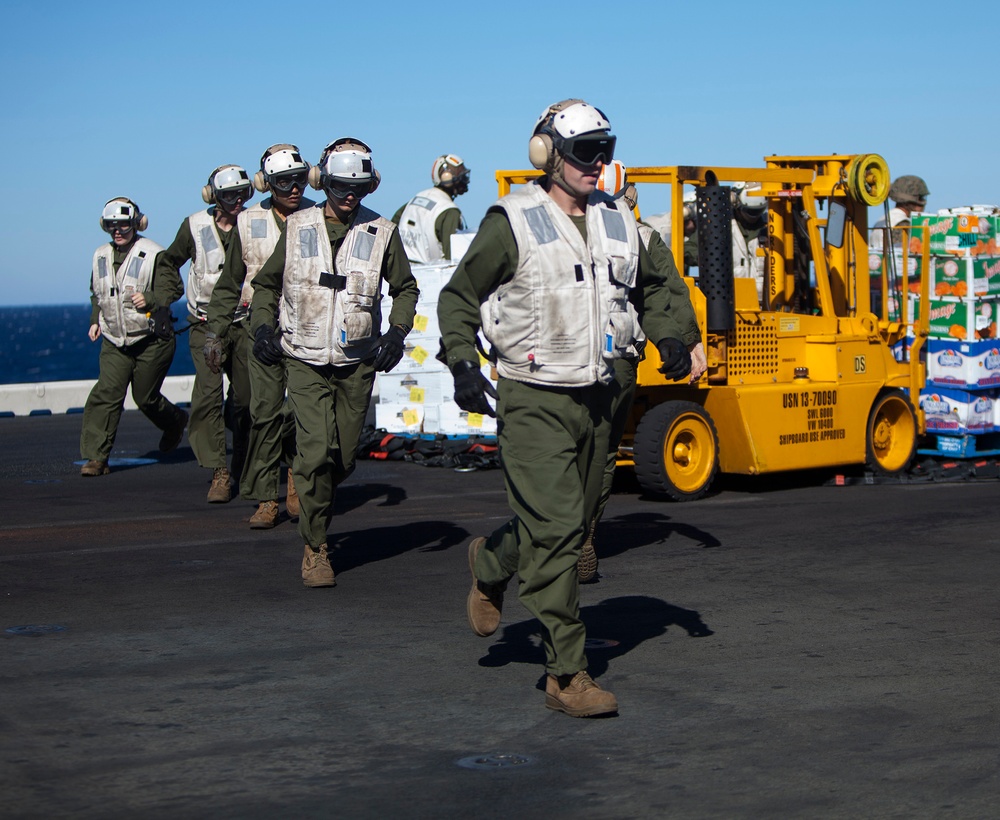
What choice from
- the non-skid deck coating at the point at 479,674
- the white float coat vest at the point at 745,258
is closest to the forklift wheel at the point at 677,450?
the non-skid deck coating at the point at 479,674

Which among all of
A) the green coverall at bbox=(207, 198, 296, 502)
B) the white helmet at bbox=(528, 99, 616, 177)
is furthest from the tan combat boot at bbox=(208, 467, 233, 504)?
the white helmet at bbox=(528, 99, 616, 177)

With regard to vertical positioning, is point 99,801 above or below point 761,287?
below

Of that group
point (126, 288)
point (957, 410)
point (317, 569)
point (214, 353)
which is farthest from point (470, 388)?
point (957, 410)

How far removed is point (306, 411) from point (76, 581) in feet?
4.86

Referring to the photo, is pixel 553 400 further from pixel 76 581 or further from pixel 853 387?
pixel 853 387

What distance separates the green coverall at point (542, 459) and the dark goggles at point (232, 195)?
557 centimetres

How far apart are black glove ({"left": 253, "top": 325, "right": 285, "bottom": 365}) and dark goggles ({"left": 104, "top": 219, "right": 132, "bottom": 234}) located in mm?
4919

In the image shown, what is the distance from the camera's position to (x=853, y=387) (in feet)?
40.7

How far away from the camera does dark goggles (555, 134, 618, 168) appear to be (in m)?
5.63

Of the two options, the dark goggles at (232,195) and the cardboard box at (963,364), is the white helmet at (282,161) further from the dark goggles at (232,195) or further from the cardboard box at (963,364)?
the cardboard box at (963,364)

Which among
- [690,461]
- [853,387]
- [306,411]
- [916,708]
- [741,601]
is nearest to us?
[916,708]

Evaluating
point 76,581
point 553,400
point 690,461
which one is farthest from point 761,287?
point 553,400

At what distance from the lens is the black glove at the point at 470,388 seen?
17.9 feet

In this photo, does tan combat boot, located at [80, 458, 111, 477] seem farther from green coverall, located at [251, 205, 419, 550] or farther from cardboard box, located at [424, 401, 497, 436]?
green coverall, located at [251, 205, 419, 550]
